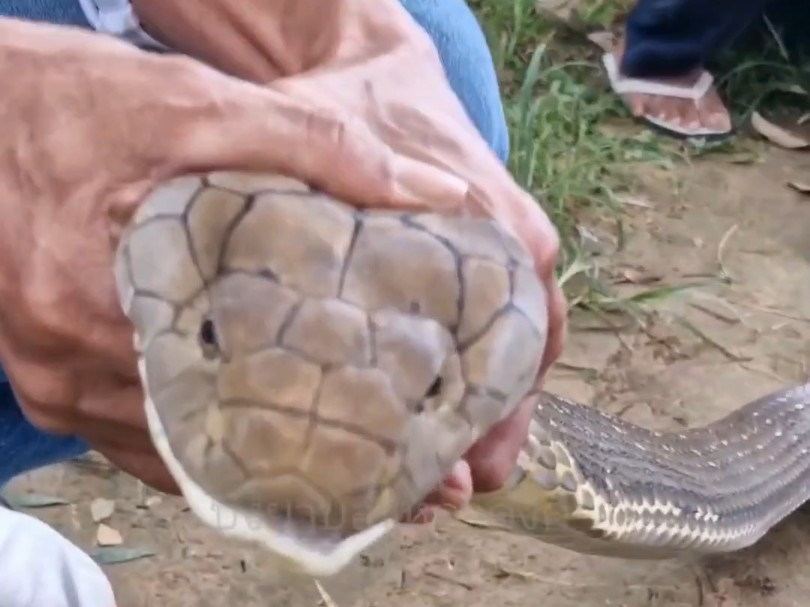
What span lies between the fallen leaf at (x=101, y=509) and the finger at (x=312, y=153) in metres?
0.91

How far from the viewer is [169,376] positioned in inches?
19.1

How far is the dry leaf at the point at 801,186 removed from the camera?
6.55ft

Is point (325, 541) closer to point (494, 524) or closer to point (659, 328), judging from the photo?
point (494, 524)

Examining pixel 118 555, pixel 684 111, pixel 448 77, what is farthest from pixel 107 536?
pixel 684 111

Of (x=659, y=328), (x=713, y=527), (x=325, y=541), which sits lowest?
(x=659, y=328)

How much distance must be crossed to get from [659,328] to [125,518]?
750mm

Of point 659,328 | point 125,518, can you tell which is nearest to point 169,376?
point 125,518

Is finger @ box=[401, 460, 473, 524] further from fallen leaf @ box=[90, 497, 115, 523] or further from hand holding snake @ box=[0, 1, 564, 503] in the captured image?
fallen leaf @ box=[90, 497, 115, 523]

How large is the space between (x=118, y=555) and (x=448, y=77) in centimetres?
70

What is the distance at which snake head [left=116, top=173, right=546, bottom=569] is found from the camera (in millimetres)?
449

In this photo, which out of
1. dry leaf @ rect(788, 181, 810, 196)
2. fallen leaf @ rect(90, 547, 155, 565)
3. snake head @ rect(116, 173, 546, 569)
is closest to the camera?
snake head @ rect(116, 173, 546, 569)

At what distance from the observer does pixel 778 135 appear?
211 cm

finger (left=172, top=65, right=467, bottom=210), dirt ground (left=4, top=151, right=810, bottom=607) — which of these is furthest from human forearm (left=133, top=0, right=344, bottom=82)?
dirt ground (left=4, top=151, right=810, bottom=607)

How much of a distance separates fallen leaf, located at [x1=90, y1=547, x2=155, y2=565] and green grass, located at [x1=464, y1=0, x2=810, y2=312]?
68 centimetres
